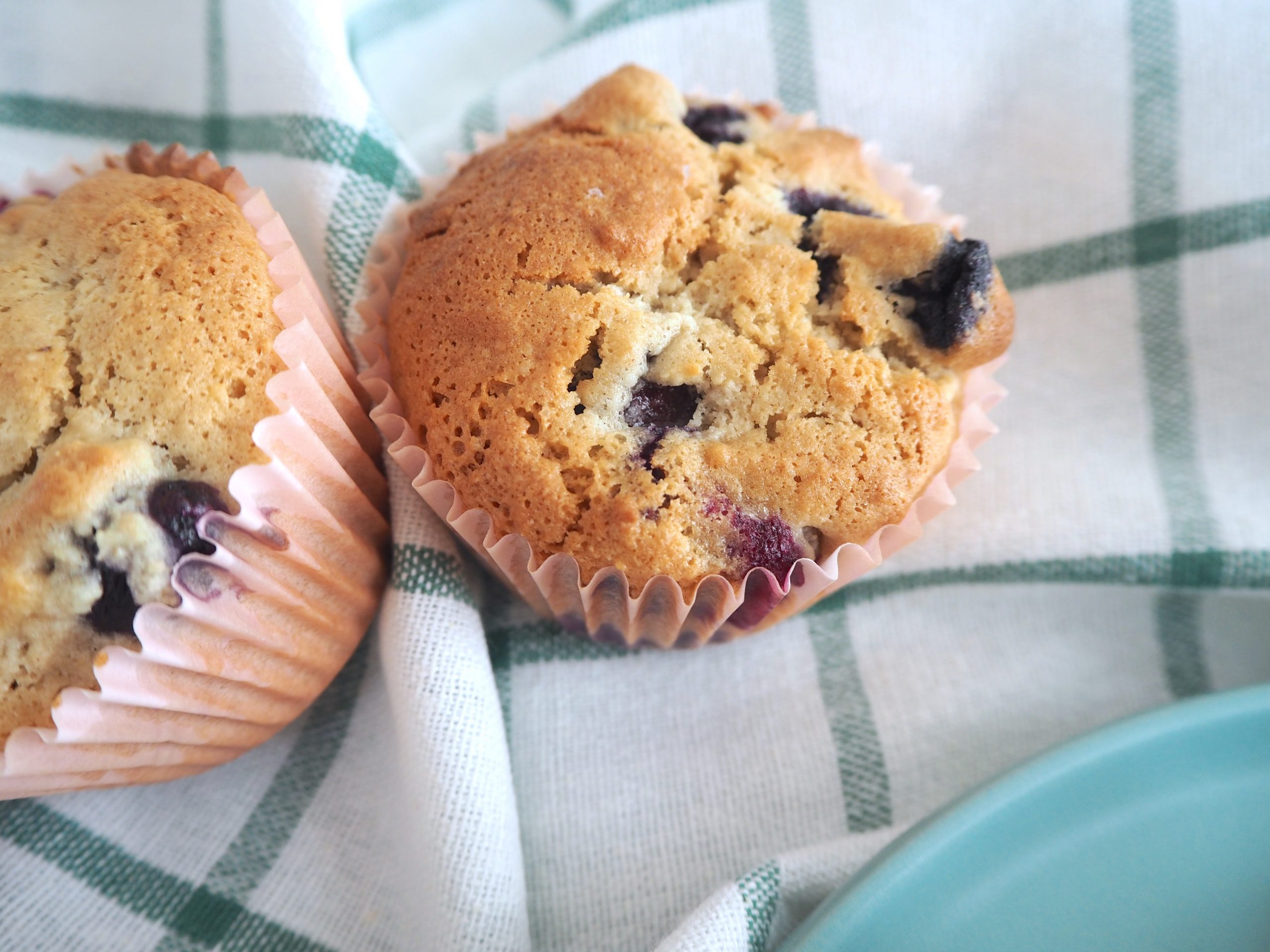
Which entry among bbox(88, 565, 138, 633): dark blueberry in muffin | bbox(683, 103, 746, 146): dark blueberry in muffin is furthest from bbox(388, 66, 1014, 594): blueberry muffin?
bbox(88, 565, 138, 633): dark blueberry in muffin

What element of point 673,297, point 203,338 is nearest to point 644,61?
point 673,297

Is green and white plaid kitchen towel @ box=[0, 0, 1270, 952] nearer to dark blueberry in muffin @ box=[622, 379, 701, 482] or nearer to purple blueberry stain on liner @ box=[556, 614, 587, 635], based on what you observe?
purple blueberry stain on liner @ box=[556, 614, 587, 635]

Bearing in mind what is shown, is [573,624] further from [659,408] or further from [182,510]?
[182,510]

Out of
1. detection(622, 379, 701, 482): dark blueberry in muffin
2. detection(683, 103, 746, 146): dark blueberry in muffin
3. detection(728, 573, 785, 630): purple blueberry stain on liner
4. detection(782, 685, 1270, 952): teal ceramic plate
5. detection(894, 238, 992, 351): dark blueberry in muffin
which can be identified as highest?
detection(683, 103, 746, 146): dark blueberry in muffin

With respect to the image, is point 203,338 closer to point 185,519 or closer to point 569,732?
point 185,519

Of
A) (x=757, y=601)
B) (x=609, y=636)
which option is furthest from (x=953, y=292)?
(x=609, y=636)

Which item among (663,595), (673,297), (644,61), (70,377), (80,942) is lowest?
(80,942)
